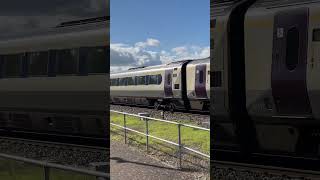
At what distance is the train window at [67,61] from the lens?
205 cm

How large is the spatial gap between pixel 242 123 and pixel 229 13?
44 centimetres

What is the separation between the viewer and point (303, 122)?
1471 millimetres

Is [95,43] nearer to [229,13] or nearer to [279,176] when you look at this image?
[229,13]

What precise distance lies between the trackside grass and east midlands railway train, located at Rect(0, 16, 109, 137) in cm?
22

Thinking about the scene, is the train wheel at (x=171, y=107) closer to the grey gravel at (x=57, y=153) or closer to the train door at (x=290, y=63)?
the grey gravel at (x=57, y=153)

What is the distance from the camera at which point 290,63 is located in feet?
4.84

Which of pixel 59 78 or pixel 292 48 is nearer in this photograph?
pixel 292 48

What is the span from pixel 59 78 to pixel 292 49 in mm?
1197

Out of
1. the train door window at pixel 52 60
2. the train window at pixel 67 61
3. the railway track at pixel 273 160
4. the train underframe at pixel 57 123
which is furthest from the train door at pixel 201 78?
the train door window at pixel 52 60

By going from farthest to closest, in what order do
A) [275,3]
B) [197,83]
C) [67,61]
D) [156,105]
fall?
[156,105] < [197,83] < [67,61] < [275,3]

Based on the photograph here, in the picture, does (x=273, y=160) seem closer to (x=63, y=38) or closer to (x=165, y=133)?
(x=165, y=133)

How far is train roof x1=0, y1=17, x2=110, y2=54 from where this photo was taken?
1974 millimetres

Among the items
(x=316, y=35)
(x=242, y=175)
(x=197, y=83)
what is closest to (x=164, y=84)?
(x=197, y=83)

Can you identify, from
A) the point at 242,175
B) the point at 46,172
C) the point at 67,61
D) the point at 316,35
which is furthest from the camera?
the point at 46,172
